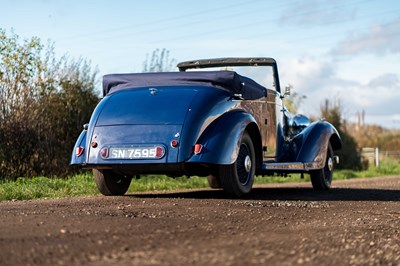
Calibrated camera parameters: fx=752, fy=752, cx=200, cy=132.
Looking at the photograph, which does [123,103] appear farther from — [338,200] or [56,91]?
[56,91]

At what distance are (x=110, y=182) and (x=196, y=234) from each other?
16.0 feet

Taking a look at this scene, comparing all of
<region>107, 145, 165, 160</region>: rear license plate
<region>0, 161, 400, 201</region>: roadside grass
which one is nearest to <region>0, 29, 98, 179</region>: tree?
<region>0, 161, 400, 201</region>: roadside grass

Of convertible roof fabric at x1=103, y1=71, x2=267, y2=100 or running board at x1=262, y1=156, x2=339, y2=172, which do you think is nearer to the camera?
convertible roof fabric at x1=103, y1=71, x2=267, y2=100

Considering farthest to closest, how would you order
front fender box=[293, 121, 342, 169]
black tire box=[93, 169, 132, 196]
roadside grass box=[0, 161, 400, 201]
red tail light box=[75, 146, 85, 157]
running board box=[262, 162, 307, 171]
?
1. front fender box=[293, 121, 342, 169]
2. running board box=[262, 162, 307, 171]
3. roadside grass box=[0, 161, 400, 201]
4. black tire box=[93, 169, 132, 196]
5. red tail light box=[75, 146, 85, 157]

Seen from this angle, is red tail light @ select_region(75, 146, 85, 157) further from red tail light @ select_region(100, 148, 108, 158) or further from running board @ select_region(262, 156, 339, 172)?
running board @ select_region(262, 156, 339, 172)

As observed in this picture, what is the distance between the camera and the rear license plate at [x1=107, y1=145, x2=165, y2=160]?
9031 mm

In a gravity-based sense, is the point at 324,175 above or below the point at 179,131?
below

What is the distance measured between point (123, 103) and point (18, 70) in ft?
21.6

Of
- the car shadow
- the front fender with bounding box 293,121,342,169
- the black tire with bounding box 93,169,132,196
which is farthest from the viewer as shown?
the front fender with bounding box 293,121,342,169

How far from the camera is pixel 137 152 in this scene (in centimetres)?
912

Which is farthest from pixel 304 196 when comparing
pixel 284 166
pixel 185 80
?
pixel 185 80

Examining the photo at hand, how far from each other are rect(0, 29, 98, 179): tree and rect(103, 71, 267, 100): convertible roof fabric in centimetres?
470

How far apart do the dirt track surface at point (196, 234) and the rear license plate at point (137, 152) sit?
1.78 ft

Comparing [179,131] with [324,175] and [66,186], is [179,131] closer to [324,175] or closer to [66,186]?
[66,186]
